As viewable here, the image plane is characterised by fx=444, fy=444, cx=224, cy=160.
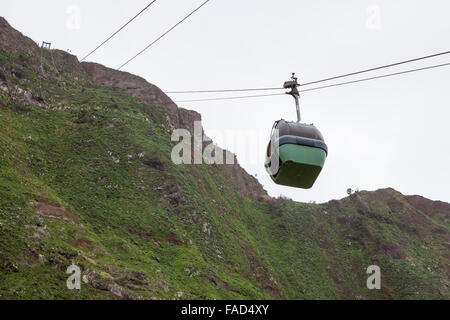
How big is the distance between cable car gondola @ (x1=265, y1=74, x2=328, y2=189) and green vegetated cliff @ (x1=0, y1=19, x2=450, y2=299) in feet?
44.6

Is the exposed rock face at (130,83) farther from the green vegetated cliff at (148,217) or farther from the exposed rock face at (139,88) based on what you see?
the green vegetated cliff at (148,217)

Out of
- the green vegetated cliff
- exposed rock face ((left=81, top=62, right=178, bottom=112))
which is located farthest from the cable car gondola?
exposed rock face ((left=81, top=62, right=178, bottom=112))

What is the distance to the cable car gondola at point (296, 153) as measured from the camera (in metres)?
14.5

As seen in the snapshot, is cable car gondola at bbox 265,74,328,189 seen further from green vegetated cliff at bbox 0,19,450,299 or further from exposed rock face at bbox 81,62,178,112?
exposed rock face at bbox 81,62,178,112

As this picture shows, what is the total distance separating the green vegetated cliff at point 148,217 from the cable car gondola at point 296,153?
1359cm

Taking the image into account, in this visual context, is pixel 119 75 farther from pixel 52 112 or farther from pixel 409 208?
pixel 409 208

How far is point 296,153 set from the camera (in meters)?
14.4

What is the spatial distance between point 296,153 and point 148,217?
28.2 m

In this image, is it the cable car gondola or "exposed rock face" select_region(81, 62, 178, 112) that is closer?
the cable car gondola

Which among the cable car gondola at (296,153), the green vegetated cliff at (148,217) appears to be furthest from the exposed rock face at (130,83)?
the cable car gondola at (296,153)

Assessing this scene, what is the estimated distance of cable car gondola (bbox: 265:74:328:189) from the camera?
14.5 m
